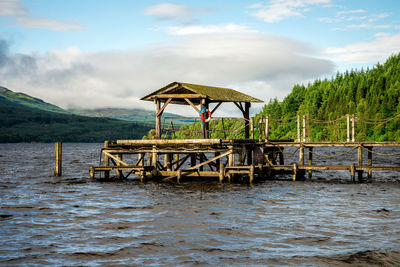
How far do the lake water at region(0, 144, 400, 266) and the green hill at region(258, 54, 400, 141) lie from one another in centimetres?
9656

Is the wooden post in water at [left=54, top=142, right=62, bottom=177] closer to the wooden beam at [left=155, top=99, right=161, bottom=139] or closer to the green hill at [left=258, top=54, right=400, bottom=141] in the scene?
the wooden beam at [left=155, top=99, right=161, bottom=139]

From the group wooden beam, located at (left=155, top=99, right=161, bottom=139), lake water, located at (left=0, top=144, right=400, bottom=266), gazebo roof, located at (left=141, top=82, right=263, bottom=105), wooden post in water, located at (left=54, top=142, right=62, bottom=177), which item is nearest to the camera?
lake water, located at (left=0, top=144, right=400, bottom=266)

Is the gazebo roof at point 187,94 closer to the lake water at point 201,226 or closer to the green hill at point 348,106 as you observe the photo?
the lake water at point 201,226

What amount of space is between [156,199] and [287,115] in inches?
5962

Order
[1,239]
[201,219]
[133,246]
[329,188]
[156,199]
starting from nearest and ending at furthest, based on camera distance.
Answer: [133,246], [1,239], [201,219], [156,199], [329,188]

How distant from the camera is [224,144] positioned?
95.2 ft

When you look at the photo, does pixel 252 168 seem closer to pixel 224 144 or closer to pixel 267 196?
pixel 224 144

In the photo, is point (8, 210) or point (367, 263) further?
point (8, 210)

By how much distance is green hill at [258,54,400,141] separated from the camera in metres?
125

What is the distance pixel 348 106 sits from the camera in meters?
145

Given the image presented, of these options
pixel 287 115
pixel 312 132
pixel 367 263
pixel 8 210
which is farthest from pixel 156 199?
pixel 287 115

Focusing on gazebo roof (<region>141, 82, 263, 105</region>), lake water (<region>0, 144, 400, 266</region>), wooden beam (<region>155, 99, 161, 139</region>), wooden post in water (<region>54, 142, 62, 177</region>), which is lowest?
lake water (<region>0, 144, 400, 266</region>)

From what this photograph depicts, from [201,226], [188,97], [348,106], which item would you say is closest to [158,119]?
[188,97]

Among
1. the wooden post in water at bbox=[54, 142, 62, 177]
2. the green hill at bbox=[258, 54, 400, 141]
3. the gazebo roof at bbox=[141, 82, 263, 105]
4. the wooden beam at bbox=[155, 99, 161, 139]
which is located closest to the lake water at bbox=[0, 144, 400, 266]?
the wooden beam at bbox=[155, 99, 161, 139]
